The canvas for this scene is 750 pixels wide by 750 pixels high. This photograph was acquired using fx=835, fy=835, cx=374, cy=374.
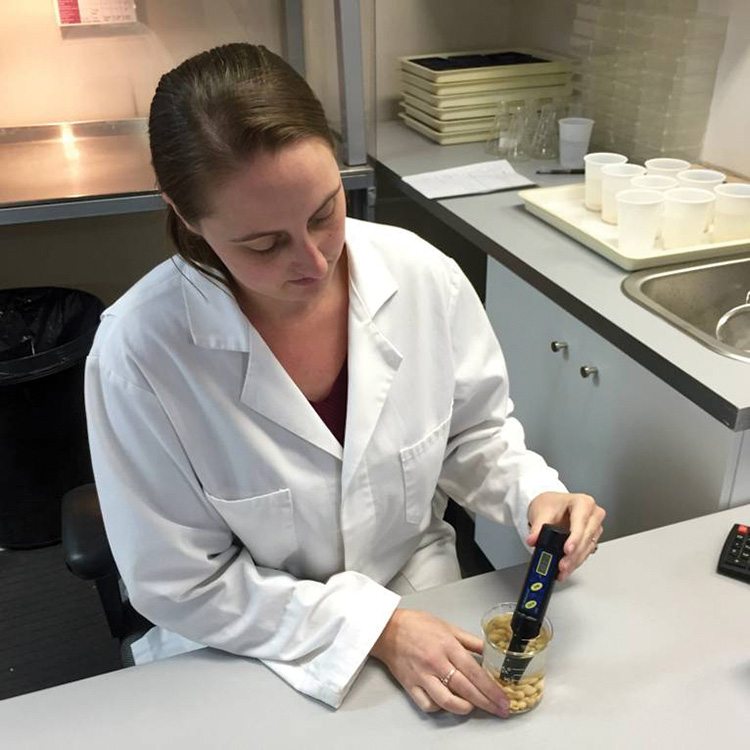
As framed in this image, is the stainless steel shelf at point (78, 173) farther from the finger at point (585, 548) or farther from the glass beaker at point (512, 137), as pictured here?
the finger at point (585, 548)

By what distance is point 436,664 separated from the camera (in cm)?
82

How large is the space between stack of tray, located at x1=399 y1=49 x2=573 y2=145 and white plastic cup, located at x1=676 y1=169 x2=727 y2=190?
2.28ft

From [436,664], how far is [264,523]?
0.28m

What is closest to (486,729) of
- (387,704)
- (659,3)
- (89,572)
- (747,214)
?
(387,704)

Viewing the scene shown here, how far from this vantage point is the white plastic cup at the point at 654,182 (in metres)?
1.61

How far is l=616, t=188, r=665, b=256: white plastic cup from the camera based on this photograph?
145 cm

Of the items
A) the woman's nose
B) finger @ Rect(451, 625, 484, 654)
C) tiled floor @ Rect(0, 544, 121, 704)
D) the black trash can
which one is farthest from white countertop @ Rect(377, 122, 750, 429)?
tiled floor @ Rect(0, 544, 121, 704)

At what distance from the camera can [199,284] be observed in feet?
3.11

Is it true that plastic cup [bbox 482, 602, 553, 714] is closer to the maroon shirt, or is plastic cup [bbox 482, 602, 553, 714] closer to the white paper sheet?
the maroon shirt

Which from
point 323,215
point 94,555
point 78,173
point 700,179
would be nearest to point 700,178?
point 700,179

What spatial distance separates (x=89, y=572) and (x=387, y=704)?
46cm

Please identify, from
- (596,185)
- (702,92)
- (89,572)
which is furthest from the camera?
(702,92)

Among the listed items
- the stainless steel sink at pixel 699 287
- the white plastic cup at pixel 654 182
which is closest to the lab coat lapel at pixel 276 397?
the stainless steel sink at pixel 699 287

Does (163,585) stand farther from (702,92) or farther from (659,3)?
(659,3)
